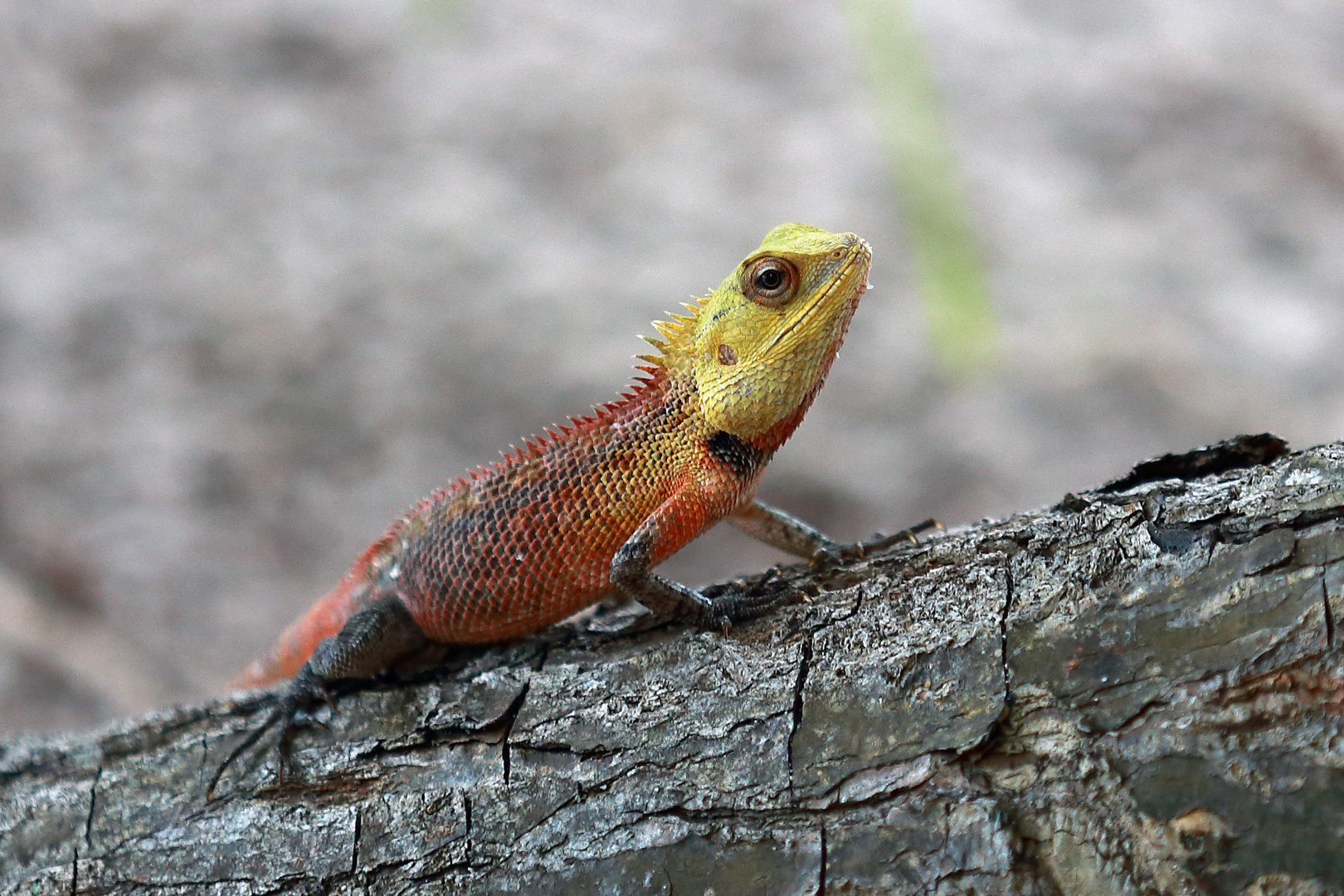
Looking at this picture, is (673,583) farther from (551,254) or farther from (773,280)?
(551,254)

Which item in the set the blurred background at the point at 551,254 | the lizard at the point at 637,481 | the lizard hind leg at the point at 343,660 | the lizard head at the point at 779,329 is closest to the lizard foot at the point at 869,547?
the lizard at the point at 637,481

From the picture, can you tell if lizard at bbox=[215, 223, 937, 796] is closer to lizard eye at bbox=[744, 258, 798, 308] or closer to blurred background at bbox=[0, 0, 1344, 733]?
lizard eye at bbox=[744, 258, 798, 308]

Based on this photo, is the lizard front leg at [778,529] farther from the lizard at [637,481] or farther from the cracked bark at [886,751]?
the cracked bark at [886,751]

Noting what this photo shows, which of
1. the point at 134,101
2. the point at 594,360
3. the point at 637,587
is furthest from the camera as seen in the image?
the point at 134,101

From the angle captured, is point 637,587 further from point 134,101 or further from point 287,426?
point 134,101

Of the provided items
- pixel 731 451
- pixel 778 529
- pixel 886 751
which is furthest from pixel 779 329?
pixel 886 751

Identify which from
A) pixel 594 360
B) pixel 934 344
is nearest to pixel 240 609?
pixel 594 360

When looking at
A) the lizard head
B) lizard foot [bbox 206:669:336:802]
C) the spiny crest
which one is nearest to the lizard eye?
the lizard head
